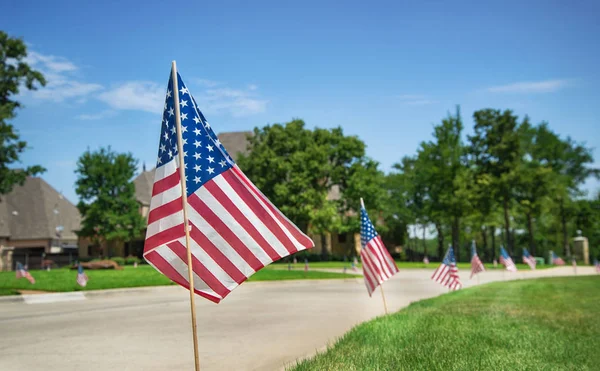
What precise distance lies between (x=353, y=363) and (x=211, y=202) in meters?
2.63

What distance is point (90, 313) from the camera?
47.7 ft

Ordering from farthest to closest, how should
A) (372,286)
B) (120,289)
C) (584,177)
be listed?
(584,177) → (120,289) → (372,286)

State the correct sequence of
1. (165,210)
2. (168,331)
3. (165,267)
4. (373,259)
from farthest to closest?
(373,259), (168,331), (165,267), (165,210)

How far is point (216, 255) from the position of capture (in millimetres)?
5668

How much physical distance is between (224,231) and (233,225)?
4.3 inches

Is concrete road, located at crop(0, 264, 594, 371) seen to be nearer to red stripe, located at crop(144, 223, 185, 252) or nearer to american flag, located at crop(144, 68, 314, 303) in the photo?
american flag, located at crop(144, 68, 314, 303)

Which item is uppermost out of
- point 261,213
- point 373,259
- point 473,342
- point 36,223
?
point 36,223

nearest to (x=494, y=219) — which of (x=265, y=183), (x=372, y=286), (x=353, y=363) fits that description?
(x=265, y=183)

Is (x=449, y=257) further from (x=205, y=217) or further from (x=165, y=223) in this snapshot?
(x=165, y=223)

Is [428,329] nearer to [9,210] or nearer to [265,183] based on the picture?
[265,183]

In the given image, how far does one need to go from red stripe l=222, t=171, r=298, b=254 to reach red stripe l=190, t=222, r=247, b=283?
1.77 feet

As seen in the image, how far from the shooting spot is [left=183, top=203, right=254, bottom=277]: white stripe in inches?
220

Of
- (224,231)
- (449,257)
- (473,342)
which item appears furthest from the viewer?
(449,257)

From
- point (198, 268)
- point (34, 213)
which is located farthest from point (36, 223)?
point (198, 268)
